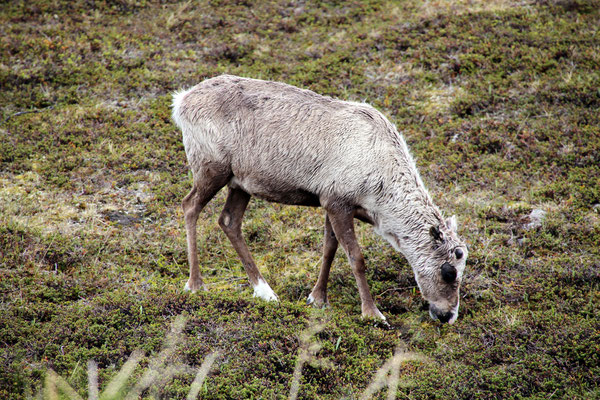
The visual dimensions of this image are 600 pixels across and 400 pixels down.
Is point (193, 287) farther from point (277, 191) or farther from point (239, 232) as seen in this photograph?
point (277, 191)

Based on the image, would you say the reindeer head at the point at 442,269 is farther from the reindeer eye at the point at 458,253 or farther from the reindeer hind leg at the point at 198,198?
the reindeer hind leg at the point at 198,198

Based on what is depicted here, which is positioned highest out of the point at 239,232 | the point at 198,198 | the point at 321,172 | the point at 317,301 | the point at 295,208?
the point at 321,172

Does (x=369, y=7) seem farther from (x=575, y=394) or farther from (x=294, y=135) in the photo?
(x=575, y=394)

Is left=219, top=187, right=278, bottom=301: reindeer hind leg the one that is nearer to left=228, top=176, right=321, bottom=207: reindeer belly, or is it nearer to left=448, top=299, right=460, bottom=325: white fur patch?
left=228, top=176, right=321, bottom=207: reindeer belly

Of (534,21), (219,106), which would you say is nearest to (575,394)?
(219,106)

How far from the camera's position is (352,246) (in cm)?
725

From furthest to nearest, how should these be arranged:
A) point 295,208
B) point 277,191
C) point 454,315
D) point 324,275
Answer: point 295,208
point 324,275
point 277,191
point 454,315

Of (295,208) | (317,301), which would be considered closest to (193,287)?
(317,301)

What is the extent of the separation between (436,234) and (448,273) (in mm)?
518

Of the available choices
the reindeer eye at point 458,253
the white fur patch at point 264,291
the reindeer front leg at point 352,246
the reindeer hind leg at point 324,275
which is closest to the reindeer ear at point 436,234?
the reindeer eye at point 458,253

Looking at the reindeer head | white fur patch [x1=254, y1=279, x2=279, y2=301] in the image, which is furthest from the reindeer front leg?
white fur patch [x1=254, y1=279, x2=279, y2=301]

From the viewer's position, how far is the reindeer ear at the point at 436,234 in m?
6.79

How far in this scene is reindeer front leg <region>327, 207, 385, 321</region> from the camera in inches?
283

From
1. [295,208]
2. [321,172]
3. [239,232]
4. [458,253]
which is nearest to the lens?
[458,253]
